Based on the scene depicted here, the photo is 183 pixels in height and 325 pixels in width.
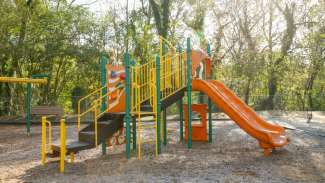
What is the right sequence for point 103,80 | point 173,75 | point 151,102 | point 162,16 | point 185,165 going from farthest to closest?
point 162,16, point 173,75, point 103,80, point 151,102, point 185,165

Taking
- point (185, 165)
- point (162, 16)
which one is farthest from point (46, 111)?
point (185, 165)

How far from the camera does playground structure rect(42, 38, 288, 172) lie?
23.9 feet

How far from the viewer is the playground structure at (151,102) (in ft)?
23.9

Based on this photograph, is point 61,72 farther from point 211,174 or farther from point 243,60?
point 211,174

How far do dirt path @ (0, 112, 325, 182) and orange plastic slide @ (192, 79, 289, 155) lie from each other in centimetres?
39

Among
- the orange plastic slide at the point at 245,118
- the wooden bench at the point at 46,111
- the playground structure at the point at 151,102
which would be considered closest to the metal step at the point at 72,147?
the playground structure at the point at 151,102

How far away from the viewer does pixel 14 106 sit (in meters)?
22.6

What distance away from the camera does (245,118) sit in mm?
8305

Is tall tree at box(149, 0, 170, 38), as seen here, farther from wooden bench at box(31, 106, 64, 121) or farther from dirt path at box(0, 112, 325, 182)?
dirt path at box(0, 112, 325, 182)

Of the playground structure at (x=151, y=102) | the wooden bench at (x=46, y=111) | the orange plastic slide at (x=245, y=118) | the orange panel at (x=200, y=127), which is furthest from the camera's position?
the wooden bench at (x=46, y=111)

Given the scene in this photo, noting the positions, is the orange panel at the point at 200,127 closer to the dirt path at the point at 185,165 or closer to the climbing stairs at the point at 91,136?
the dirt path at the point at 185,165

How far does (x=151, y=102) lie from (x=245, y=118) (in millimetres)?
2381

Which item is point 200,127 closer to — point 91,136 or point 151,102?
point 151,102

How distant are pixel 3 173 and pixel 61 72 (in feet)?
60.5
